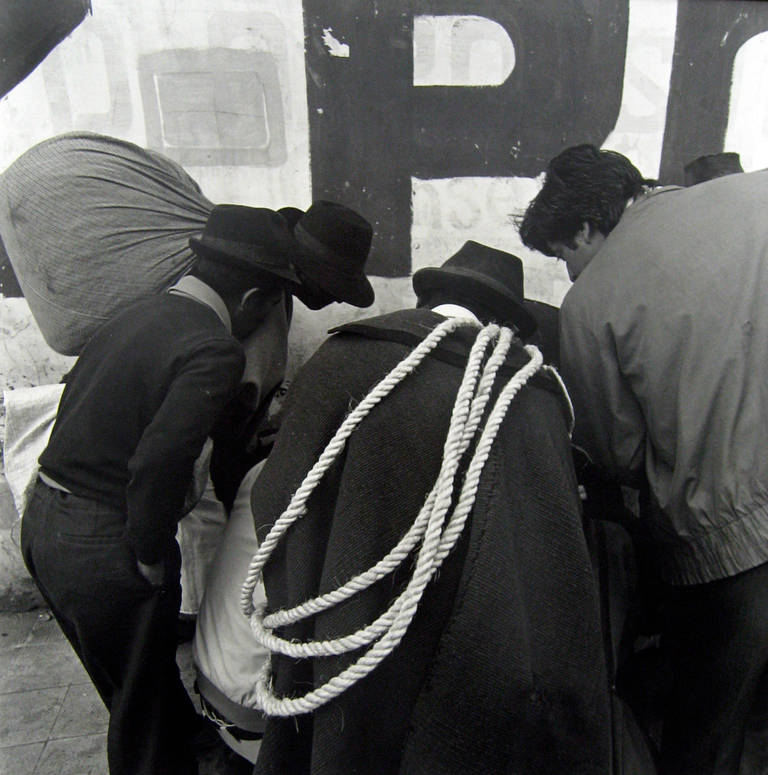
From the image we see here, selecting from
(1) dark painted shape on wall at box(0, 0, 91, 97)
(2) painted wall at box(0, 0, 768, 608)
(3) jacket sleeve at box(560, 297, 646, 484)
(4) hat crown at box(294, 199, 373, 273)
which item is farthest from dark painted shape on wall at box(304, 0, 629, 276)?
(3) jacket sleeve at box(560, 297, 646, 484)

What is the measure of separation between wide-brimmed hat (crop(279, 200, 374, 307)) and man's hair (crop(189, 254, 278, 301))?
0.15 meters

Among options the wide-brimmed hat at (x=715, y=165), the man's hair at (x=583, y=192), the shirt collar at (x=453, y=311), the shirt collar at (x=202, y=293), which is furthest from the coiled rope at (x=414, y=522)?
the wide-brimmed hat at (x=715, y=165)

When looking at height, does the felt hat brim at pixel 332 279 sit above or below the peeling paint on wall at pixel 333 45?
below

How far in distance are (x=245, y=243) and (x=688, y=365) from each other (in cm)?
111

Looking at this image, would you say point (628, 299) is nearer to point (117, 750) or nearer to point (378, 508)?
point (378, 508)

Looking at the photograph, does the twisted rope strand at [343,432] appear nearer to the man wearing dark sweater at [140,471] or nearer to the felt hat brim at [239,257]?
the man wearing dark sweater at [140,471]

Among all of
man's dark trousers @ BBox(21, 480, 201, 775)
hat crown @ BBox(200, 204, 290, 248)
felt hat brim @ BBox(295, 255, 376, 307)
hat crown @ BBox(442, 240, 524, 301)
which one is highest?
hat crown @ BBox(200, 204, 290, 248)

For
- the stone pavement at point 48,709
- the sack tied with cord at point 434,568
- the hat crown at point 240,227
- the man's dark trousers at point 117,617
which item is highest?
the hat crown at point 240,227

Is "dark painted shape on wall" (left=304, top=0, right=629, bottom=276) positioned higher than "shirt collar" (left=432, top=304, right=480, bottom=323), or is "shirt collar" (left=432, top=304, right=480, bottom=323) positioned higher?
"dark painted shape on wall" (left=304, top=0, right=629, bottom=276)

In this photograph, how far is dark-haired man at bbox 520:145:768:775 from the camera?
1189mm

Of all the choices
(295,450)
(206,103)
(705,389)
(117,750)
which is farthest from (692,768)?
(206,103)

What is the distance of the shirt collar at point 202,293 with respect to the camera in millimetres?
1455

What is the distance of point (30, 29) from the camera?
1.91 meters

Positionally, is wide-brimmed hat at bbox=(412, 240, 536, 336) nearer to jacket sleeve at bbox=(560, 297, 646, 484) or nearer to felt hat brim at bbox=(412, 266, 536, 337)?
felt hat brim at bbox=(412, 266, 536, 337)
